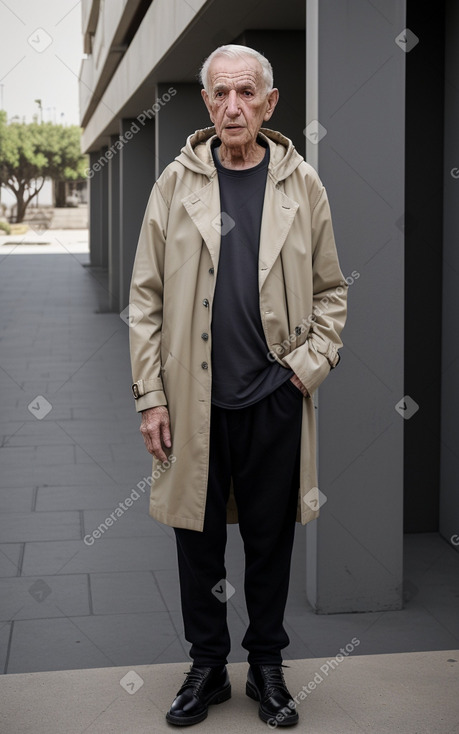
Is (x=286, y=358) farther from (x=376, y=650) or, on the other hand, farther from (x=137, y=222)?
(x=137, y=222)

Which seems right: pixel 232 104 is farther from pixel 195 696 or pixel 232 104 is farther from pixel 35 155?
pixel 35 155

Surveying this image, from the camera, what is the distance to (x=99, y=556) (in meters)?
5.77

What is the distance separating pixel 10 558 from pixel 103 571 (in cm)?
55

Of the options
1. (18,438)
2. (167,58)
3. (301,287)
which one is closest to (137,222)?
(167,58)

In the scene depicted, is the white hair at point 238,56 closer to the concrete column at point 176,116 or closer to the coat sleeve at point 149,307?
the coat sleeve at point 149,307

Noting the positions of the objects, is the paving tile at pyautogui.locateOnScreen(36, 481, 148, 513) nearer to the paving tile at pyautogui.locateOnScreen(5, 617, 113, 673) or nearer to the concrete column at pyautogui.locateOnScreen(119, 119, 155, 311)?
the paving tile at pyautogui.locateOnScreen(5, 617, 113, 673)

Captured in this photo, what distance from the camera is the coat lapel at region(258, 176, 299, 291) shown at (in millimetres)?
3529

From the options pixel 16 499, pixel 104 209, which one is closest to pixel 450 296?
pixel 16 499

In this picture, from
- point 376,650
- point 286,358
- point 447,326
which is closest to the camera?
point 286,358

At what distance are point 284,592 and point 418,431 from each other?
238 centimetres

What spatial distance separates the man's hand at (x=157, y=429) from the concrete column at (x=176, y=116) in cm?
807

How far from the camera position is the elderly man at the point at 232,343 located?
11.6 ft

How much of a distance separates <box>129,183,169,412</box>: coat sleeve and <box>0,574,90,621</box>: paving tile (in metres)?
1.73

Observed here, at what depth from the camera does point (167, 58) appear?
9.54 metres
